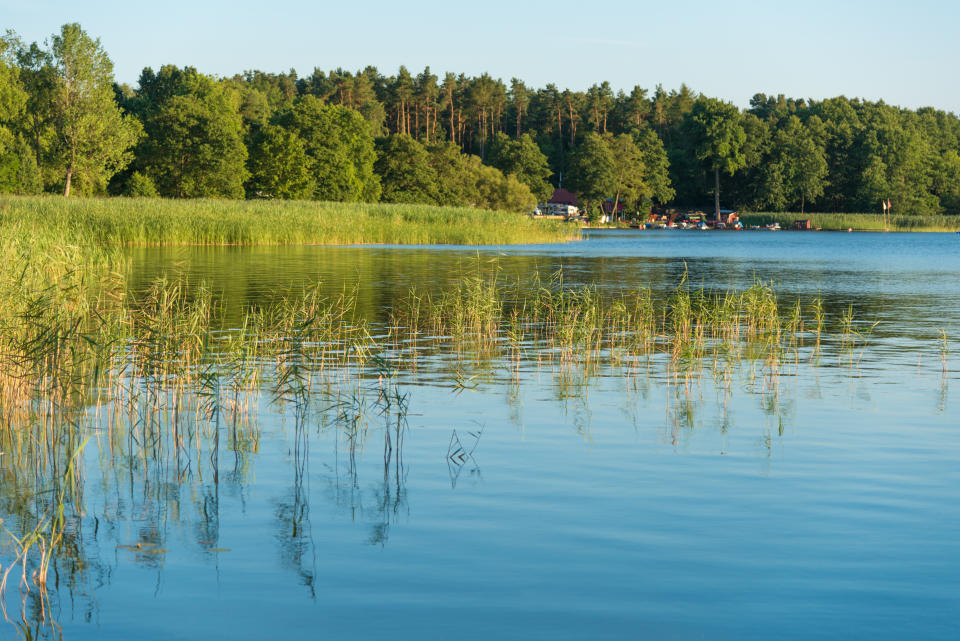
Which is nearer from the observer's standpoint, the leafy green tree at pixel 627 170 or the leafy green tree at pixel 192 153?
the leafy green tree at pixel 192 153

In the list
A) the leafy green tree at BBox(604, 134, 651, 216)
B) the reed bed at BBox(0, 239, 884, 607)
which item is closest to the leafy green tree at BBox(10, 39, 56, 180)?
the reed bed at BBox(0, 239, 884, 607)

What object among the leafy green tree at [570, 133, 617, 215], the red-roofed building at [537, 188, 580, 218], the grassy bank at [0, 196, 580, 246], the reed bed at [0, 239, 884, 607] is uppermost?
the leafy green tree at [570, 133, 617, 215]

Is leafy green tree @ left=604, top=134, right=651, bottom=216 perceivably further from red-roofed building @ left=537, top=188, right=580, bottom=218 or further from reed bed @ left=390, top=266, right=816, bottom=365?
reed bed @ left=390, top=266, right=816, bottom=365

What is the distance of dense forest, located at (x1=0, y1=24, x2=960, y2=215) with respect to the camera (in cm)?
8125

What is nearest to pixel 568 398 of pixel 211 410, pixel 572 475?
pixel 572 475

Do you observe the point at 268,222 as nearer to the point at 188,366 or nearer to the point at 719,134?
the point at 188,366

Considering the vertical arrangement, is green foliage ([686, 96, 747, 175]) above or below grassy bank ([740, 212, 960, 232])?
above

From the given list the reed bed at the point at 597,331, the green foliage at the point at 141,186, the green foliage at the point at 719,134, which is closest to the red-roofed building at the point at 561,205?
the green foliage at the point at 719,134

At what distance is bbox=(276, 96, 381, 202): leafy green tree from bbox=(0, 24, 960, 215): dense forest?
19cm

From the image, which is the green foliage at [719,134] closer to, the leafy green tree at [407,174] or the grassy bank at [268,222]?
the leafy green tree at [407,174]

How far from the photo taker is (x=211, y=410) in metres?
10.6

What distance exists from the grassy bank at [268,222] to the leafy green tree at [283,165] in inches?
1124

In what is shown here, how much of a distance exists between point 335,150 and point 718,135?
69.9 meters

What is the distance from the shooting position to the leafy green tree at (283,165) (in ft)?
299
